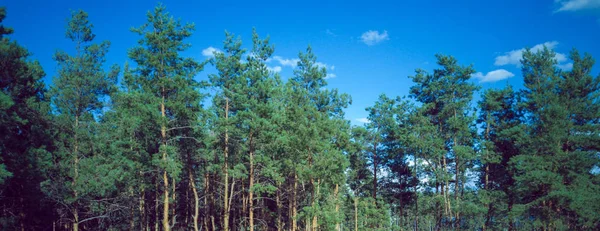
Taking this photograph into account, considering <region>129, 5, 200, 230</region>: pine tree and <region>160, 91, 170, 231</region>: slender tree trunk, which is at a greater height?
<region>129, 5, 200, 230</region>: pine tree

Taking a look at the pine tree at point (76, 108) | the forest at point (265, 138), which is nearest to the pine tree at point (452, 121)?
the forest at point (265, 138)

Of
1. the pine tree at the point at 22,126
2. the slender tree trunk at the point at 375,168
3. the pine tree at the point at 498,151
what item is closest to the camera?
the pine tree at the point at 22,126

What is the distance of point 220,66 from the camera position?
16.9m

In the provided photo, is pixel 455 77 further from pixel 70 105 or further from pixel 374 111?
pixel 70 105

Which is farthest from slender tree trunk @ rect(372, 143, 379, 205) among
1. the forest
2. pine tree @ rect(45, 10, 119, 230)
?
pine tree @ rect(45, 10, 119, 230)

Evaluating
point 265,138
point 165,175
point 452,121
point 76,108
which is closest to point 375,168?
point 452,121

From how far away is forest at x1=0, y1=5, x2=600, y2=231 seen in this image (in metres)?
14.4

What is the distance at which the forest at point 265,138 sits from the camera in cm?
1444

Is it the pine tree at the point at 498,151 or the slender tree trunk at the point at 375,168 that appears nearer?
the pine tree at the point at 498,151

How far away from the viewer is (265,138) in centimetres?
1673

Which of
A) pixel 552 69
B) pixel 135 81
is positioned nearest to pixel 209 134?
pixel 135 81

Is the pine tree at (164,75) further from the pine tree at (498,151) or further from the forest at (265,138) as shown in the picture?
the pine tree at (498,151)

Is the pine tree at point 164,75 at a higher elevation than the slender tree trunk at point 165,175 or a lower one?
higher

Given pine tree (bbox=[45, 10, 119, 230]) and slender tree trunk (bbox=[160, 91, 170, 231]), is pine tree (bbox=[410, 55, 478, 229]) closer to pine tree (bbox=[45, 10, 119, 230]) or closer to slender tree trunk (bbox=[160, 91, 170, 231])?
slender tree trunk (bbox=[160, 91, 170, 231])
